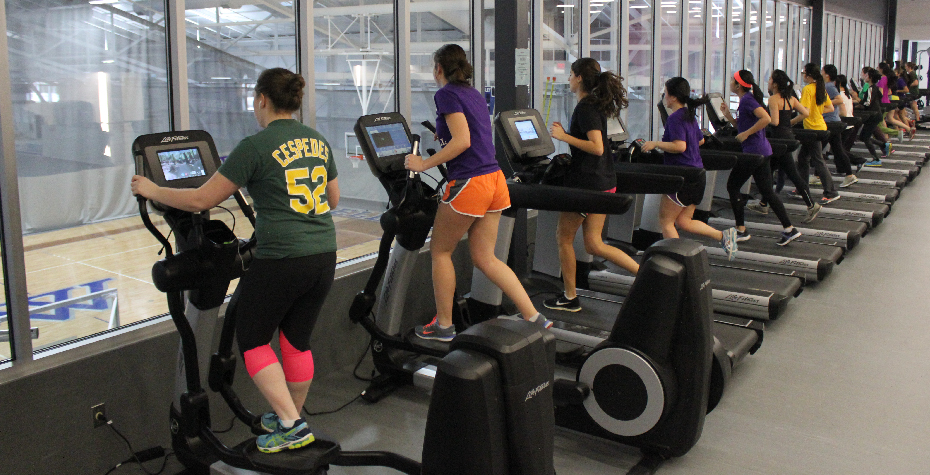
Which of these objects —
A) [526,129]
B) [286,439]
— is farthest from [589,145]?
[286,439]

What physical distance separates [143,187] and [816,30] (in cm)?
1281

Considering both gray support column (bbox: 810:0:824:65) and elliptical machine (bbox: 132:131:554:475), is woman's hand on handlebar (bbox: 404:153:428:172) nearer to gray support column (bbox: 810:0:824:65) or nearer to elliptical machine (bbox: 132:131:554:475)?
elliptical machine (bbox: 132:131:554:475)

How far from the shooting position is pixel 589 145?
3877 mm

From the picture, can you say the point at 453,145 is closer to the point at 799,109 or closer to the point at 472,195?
the point at 472,195

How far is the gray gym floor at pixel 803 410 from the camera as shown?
2.84 meters

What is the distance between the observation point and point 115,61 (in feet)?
16.7

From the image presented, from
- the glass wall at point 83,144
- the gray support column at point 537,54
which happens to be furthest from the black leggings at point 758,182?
the glass wall at point 83,144

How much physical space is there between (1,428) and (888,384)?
364cm

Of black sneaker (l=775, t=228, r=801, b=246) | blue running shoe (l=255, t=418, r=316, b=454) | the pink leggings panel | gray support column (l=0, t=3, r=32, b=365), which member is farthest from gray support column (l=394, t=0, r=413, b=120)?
black sneaker (l=775, t=228, r=801, b=246)

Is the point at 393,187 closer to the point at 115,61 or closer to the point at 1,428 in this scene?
the point at 1,428

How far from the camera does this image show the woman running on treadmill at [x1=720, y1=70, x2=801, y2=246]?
5988 mm

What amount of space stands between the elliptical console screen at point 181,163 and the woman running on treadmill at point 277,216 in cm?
23

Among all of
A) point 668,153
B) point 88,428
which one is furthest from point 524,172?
point 88,428

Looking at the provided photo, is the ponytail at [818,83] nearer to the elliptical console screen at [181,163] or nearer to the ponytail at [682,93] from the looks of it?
the ponytail at [682,93]
